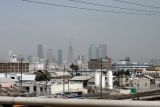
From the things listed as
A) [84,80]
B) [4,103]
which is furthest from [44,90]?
[4,103]

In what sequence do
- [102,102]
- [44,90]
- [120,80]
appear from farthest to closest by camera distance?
[120,80]
[44,90]
[102,102]

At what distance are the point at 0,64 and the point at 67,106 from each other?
14923 centimetres

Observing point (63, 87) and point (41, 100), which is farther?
point (63, 87)

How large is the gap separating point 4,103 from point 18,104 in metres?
0.21

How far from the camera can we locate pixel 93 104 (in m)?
4.48

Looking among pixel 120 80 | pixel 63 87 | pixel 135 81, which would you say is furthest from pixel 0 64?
pixel 63 87

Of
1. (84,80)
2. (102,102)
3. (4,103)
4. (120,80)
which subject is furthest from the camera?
(120,80)

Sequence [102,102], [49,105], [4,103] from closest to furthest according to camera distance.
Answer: [102,102] → [49,105] → [4,103]

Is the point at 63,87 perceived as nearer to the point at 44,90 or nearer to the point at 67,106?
the point at 44,90

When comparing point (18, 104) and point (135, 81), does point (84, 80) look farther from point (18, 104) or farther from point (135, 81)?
point (18, 104)

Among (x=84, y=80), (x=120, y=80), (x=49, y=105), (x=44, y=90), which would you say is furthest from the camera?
(x=120, y=80)

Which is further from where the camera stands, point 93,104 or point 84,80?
point 84,80

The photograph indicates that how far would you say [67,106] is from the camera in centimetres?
466

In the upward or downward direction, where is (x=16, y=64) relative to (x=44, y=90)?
upward
